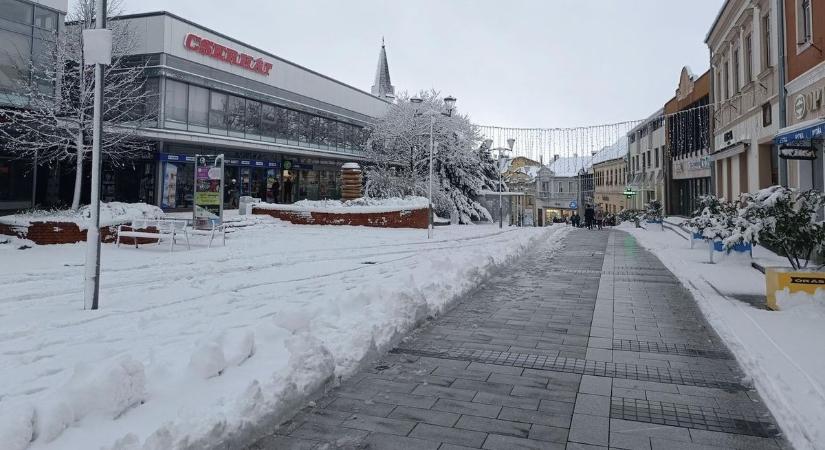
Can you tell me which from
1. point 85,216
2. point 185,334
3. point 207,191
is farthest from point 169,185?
point 185,334

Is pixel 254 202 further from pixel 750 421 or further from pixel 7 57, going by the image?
pixel 750 421

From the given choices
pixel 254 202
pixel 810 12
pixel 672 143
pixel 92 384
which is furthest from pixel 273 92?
pixel 92 384

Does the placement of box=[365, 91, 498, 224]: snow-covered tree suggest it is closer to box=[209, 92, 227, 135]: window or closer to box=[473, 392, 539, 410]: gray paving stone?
box=[209, 92, 227, 135]: window

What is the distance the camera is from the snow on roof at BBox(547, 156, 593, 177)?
87.2 metres

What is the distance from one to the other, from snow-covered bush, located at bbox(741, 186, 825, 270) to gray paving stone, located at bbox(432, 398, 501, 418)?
18.9 ft

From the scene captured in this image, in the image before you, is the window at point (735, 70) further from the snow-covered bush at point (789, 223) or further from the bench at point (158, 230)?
the bench at point (158, 230)

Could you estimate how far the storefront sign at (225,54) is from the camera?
2775 centimetres

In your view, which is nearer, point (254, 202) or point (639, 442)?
point (639, 442)

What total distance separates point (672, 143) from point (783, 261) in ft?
89.1

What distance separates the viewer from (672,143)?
122 ft

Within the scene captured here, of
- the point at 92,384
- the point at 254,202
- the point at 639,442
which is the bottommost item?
the point at 639,442

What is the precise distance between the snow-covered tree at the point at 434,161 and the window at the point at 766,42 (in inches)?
692

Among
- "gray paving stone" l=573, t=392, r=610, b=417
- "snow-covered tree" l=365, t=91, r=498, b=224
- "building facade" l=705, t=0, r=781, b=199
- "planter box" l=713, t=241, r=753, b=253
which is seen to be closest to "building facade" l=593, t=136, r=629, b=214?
"snow-covered tree" l=365, t=91, r=498, b=224

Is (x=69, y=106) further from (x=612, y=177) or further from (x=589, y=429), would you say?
(x=612, y=177)
